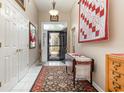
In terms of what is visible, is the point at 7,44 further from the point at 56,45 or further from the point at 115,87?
the point at 56,45

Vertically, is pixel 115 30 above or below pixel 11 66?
above

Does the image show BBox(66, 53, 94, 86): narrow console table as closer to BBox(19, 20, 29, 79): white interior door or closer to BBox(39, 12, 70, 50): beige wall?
BBox(19, 20, 29, 79): white interior door

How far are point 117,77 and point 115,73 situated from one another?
0.21 feet

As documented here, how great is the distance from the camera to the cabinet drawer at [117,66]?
5.90 ft

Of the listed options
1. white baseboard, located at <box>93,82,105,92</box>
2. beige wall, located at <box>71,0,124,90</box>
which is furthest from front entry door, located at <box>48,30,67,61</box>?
beige wall, located at <box>71,0,124,90</box>

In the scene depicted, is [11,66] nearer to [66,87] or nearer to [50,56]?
[66,87]

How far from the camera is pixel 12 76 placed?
3760 mm

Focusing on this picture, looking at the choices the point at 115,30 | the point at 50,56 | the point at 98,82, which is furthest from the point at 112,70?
the point at 50,56

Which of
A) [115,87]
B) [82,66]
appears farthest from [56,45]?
[115,87]

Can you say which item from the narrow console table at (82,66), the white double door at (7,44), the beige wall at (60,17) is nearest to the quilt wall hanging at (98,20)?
the narrow console table at (82,66)

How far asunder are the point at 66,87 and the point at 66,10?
604 cm

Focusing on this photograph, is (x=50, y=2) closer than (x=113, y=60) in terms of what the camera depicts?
No

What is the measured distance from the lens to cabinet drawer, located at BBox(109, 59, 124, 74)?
180 centimetres

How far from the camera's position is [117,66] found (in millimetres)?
1888
